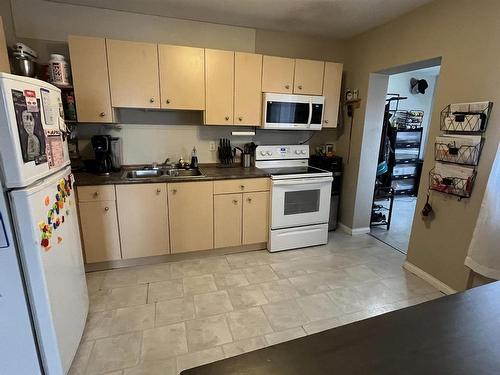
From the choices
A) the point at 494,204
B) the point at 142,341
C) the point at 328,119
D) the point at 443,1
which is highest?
the point at 443,1

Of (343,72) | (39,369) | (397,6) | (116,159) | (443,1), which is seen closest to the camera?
(39,369)

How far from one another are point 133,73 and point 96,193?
46.1 inches

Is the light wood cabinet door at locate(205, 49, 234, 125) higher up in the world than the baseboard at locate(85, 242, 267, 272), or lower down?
higher up

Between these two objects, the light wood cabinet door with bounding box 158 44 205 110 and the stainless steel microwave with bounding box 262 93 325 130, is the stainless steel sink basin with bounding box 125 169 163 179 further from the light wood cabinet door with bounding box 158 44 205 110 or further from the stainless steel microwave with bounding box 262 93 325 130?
the stainless steel microwave with bounding box 262 93 325 130

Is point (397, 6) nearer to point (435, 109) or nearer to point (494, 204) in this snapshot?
point (435, 109)

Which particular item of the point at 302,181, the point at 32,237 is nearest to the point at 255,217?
the point at 302,181

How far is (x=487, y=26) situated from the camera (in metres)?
1.92

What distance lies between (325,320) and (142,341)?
51.7 inches

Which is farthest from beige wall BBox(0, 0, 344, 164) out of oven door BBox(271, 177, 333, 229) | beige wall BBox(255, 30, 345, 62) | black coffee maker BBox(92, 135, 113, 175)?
oven door BBox(271, 177, 333, 229)

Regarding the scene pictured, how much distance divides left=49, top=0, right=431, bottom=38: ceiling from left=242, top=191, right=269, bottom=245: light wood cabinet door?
5.98 ft

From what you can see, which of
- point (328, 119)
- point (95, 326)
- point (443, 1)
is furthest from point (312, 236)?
point (443, 1)

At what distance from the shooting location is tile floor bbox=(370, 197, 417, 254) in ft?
10.9

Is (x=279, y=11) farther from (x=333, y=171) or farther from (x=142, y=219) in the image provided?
(x=142, y=219)

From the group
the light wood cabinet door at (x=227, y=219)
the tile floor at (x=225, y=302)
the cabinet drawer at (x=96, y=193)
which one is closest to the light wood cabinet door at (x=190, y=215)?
the light wood cabinet door at (x=227, y=219)
